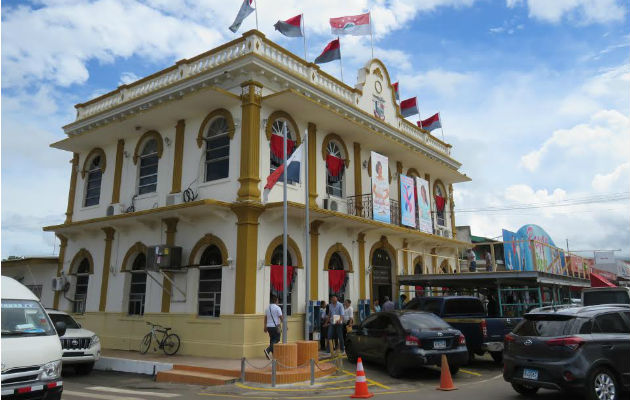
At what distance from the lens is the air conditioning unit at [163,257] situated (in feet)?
50.9

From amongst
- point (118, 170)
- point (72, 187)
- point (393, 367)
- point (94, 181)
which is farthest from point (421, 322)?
point (72, 187)

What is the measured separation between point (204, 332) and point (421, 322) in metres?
7.07

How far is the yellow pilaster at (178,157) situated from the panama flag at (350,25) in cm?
767

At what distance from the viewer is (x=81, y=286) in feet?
66.6

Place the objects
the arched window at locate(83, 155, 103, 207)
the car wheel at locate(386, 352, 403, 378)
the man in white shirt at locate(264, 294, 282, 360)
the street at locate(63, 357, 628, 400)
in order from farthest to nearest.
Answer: the arched window at locate(83, 155, 103, 207)
the man in white shirt at locate(264, 294, 282, 360)
the car wheel at locate(386, 352, 403, 378)
the street at locate(63, 357, 628, 400)

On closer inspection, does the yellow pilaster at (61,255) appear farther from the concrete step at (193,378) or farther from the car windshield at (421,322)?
the car windshield at (421,322)

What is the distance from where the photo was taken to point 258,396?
9.73m

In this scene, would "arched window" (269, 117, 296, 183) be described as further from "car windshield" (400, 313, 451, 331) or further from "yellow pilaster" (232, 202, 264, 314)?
"car windshield" (400, 313, 451, 331)

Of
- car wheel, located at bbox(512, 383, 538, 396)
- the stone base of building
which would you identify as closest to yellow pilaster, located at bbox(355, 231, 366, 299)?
the stone base of building

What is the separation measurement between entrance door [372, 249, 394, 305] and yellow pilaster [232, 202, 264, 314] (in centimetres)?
655

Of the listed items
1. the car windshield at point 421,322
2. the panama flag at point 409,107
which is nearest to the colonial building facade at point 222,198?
the panama flag at point 409,107

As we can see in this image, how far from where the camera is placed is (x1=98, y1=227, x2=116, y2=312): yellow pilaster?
1844cm

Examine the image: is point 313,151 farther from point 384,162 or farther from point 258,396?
point 258,396

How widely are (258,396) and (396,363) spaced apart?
3444 millimetres
